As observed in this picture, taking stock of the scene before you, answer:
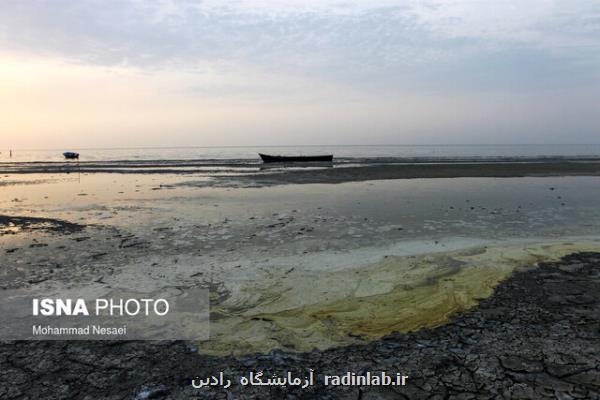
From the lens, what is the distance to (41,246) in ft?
37.4

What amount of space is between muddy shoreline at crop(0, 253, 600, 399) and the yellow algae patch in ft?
1.16

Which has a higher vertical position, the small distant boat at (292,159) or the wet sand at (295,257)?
the small distant boat at (292,159)

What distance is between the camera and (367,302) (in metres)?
7.23

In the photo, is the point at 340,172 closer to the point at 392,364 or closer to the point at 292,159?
the point at 292,159

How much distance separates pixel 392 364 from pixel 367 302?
2175mm

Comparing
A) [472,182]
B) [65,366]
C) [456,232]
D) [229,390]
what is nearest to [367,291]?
[229,390]

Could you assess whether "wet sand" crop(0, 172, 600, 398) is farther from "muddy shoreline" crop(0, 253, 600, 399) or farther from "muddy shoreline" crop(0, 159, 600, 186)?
"muddy shoreline" crop(0, 159, 600, 186)

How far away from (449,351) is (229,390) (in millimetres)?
3052

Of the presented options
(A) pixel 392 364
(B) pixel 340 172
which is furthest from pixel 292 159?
(A) pixel 392 364

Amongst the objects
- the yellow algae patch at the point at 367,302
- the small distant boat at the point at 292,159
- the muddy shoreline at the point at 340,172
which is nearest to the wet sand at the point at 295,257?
the yellow algae patch at the point at 367,302

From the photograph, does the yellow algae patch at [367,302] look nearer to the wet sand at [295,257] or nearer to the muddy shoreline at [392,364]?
the wet sand at [295,257]

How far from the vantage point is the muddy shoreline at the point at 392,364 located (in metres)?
4.49

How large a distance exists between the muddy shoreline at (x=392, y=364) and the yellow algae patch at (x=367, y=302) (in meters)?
0.35

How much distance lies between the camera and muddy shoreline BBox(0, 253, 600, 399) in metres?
4.49
